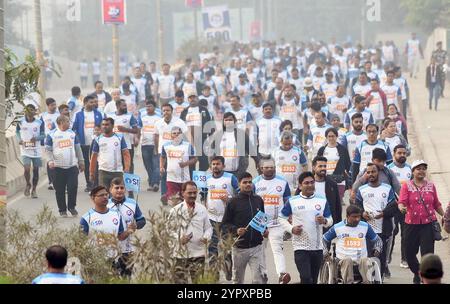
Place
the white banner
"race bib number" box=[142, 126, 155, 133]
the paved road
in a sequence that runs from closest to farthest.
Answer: the paved road < "race bib number" box=[142, 126, 155, 133] < the white banner

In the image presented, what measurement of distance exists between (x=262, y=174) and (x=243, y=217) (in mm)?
1615

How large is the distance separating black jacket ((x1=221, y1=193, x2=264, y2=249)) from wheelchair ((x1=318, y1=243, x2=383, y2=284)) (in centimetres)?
A: 79

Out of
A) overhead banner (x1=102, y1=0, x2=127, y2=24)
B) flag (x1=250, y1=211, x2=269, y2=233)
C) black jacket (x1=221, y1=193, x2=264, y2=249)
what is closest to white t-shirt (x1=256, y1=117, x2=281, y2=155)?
black jacket (x1=221, y1=193, x2=264, y2=249)

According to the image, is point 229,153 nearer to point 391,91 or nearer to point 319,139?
point 319,139

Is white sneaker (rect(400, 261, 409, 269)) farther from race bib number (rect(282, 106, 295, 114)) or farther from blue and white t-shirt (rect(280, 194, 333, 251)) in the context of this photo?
race bib number (rect(282, 106, 295, 114))

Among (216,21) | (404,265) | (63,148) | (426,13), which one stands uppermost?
(426,13)

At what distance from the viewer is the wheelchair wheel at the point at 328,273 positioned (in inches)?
510

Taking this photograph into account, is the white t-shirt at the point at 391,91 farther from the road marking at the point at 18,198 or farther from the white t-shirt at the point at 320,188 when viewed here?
the white t-shirt at the point at 320,188

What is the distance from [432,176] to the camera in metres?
21.7

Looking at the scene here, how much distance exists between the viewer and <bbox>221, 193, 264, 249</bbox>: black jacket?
44.0ft

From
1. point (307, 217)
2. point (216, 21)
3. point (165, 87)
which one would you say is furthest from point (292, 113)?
point (216, 21)

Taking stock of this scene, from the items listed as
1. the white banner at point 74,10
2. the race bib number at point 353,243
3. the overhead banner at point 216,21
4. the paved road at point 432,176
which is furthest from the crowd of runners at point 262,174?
the overhead banner at point 216,21

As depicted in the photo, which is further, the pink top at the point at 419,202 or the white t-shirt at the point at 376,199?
the white t-shirt at the point at 376,199
